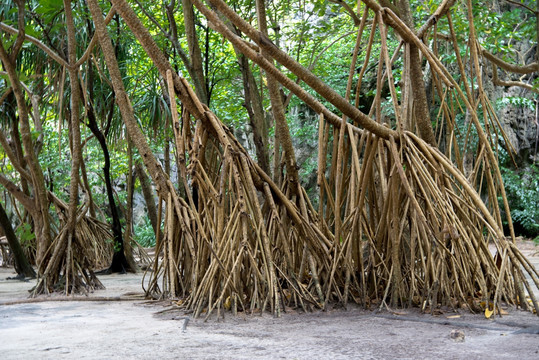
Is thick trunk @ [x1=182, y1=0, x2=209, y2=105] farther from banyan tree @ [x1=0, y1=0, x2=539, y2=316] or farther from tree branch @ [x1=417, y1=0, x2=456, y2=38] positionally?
tree branch @ [x1=417, y1=0, x2=456, y2=38]

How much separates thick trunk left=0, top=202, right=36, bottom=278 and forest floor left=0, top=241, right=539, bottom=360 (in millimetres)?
2796

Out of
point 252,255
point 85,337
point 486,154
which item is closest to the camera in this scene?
point 85,337

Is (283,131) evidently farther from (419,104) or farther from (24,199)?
(24,199)

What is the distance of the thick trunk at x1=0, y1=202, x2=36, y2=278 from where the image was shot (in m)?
5.88

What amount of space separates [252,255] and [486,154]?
58.7 inches

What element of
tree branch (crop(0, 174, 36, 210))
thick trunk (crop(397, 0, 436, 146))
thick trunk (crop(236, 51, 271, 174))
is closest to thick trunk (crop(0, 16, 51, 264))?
tree branch (crop(0, 174, 36, 210))

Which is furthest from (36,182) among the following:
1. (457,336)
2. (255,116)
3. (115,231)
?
(457,336)

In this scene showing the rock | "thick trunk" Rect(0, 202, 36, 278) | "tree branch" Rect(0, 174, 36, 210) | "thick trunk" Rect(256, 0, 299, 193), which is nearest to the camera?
the rock

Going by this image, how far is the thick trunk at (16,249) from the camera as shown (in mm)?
5875

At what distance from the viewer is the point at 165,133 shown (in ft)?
28.0

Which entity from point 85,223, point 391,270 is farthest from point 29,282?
point 391,270

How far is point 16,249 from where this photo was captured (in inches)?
239

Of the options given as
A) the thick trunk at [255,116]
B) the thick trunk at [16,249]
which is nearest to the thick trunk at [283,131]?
the thick trunk at [255,116]

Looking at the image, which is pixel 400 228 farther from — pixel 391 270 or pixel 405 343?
pixel 405 343
